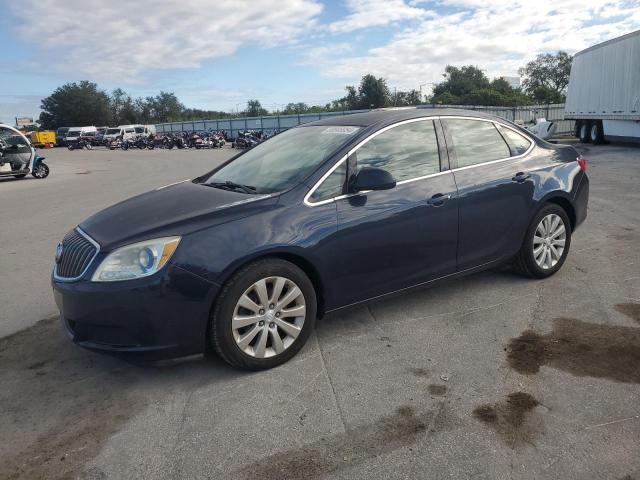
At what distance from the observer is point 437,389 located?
3197mm

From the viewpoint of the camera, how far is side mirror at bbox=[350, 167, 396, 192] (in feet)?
12.0

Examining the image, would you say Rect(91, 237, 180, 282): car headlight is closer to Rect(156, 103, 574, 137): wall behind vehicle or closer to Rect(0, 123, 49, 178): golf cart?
Rect(156, 103, 574, 137): wall behind vehicle

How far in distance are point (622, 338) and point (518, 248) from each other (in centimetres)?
127

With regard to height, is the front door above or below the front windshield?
below

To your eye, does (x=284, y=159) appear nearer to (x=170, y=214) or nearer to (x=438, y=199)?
(x=170, y=214)

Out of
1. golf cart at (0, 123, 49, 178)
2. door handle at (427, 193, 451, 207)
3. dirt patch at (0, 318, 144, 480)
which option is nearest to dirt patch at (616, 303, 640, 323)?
door handle at (427, 193, 451, 207)

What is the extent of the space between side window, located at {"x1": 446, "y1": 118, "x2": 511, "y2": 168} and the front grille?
288 cm

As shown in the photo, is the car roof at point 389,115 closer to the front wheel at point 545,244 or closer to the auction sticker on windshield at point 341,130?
the auction sticker on windshield at point 341,130

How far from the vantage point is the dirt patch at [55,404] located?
2.71 m

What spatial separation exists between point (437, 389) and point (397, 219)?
1.27 meters

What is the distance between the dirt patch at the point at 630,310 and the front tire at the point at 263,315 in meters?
2.51

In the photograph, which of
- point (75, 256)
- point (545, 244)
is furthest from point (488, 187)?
point (75, 256)

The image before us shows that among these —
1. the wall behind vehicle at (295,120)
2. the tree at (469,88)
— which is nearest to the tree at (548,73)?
the tree at (469,88)

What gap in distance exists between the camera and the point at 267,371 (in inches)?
138
